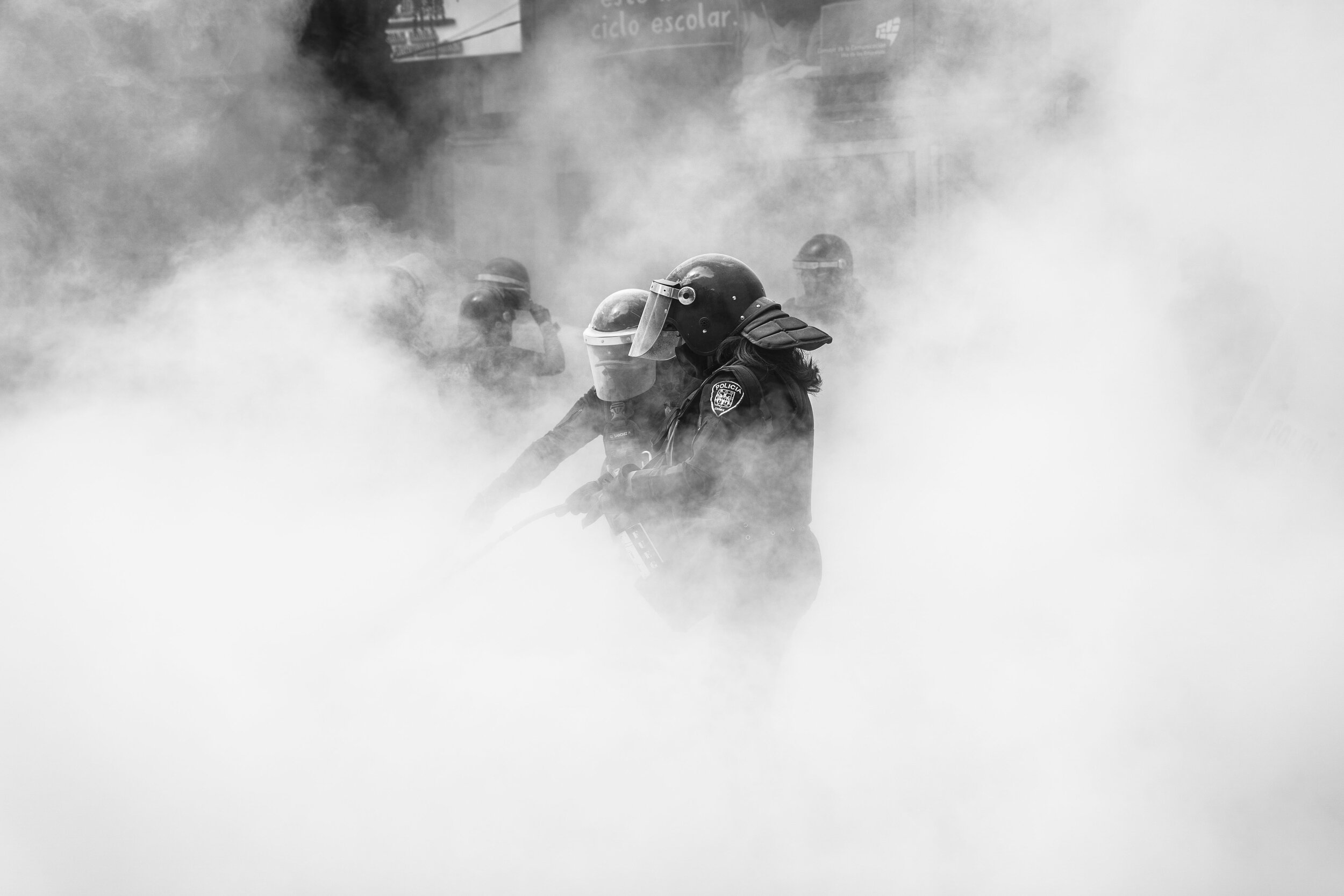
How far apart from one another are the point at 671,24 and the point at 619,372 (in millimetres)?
4969

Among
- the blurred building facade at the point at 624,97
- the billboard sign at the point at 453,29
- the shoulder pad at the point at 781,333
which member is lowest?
the shoulder pad at the point at 781,333

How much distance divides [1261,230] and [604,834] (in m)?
3.14

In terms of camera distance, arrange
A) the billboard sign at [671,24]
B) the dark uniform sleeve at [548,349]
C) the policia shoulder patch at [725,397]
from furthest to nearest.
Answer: the billboard sign at [671,24], the dark uniform sleeve at [548,349], the policia shoulder patch at [725,397]

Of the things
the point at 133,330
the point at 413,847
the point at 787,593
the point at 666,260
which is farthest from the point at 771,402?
the point at 666,260

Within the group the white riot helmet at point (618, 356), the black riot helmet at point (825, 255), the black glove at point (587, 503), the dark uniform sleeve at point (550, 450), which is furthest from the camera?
the black riot helmet at point (825, 255)

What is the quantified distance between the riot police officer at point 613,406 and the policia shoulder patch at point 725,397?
64 cm

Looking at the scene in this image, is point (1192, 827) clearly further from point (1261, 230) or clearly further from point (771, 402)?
point (1261, 230)

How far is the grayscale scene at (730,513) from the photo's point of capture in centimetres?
313

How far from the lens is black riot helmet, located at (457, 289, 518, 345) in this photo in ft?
17.8

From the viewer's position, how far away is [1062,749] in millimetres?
3447

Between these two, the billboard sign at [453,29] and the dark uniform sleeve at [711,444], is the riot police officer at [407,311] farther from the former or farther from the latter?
the billboard sign at [453,29]

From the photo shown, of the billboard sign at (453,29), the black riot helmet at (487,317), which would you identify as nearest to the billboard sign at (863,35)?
A: the billboard sign at (453,29)

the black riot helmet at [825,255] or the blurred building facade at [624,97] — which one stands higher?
the blurred building facade at [624,97]

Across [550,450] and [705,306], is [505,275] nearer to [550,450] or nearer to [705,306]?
[550,450]
